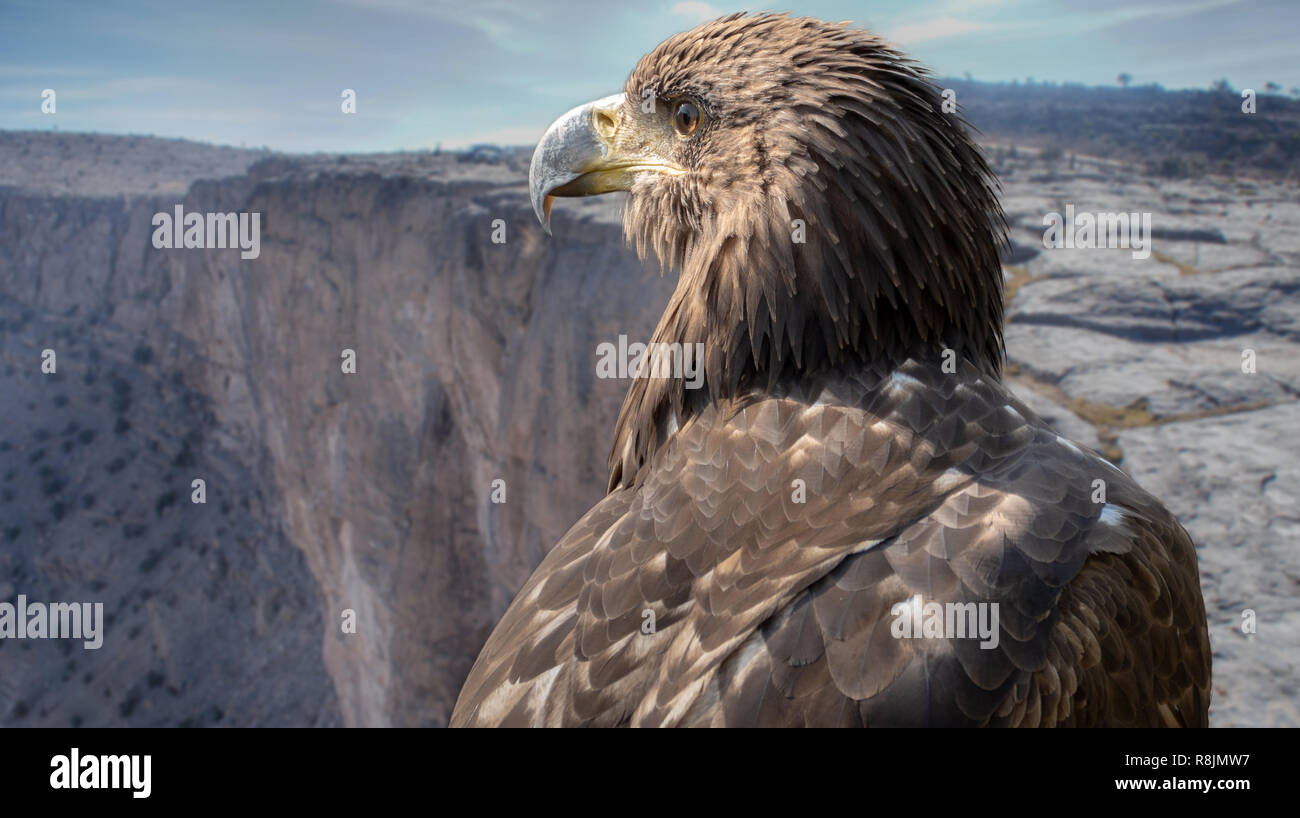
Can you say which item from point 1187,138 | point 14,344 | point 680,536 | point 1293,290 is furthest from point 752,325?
point 14,344

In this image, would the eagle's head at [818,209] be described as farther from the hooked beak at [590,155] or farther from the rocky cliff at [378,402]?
the rocky cliff at [378,402]

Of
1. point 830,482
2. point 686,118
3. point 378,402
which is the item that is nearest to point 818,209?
point 686,118

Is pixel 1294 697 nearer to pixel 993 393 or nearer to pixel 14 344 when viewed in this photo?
pixel 993 393

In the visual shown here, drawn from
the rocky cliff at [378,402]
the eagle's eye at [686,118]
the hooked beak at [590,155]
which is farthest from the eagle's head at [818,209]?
the rocky cliff at [378,402]

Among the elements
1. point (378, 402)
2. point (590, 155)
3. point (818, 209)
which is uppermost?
point (590, 155)

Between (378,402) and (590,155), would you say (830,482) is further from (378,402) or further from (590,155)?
(378,402)

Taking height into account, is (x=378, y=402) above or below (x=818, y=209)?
below
